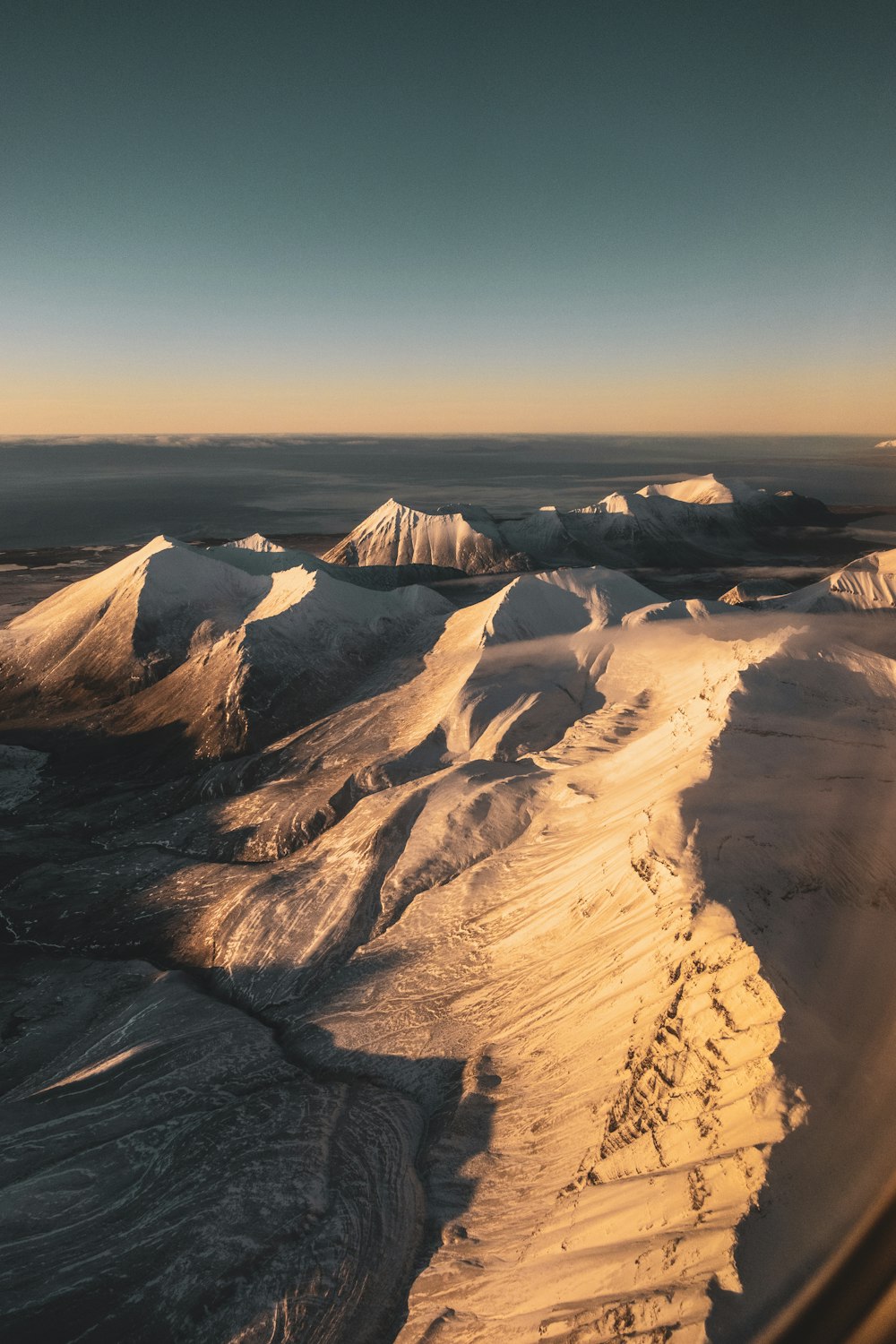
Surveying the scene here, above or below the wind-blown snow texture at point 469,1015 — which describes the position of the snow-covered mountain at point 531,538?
above

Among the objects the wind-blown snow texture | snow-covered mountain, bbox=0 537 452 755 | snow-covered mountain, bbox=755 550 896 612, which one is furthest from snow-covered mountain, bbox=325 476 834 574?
the wind-blown snow texture

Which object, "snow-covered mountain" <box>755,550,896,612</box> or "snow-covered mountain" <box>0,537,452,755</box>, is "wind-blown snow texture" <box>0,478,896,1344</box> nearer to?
"snow-covered mountain" <box>0,537,452,755</box>

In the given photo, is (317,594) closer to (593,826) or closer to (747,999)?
(593,826)

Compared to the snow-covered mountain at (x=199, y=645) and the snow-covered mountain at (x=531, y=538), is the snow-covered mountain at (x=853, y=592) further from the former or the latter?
the snow-covered mountain at (x=531, y=538)

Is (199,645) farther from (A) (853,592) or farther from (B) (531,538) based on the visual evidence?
(B) (531,538)

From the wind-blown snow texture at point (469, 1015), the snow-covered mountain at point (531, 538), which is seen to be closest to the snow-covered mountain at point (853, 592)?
the wind-blown snow texture at point (469, 1015)

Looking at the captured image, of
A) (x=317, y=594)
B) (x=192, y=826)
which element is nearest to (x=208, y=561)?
(x=317, y=594)
